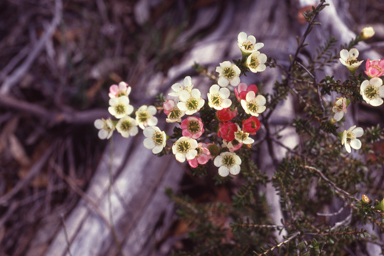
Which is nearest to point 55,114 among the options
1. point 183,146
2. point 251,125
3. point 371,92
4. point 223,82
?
point 183,146

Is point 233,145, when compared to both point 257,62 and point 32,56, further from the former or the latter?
point 32,56

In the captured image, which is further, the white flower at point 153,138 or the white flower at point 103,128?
the white flower at point 103,128

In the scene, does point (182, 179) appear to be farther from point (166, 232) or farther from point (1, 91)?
point (1, 91)

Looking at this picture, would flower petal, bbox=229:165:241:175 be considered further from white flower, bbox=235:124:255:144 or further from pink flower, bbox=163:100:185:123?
pink flower, bbox=163:100:185:123

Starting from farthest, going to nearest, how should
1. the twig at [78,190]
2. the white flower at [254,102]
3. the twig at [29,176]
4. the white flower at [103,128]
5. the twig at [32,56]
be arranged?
1. the twig at [32,56]
2. the twig at [29,176]
3. the twig at [78,190]
4. the white flower at [103,128]
5. the white flower at [254,102]

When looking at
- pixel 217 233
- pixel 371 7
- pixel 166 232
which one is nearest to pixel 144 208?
pixel 166 232

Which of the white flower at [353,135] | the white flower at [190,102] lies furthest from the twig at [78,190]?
the white flower at [353,135]

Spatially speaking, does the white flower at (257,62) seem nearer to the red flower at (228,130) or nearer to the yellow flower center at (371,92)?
the red flower at (228,130)
